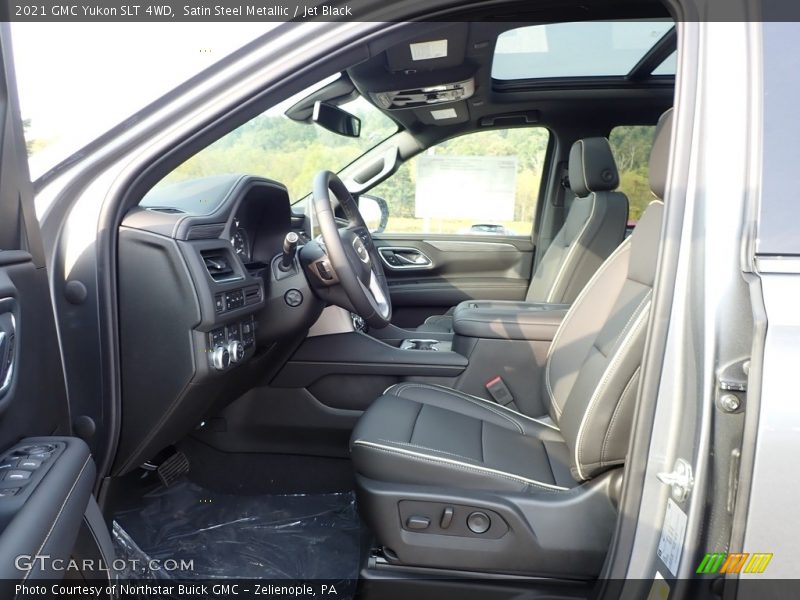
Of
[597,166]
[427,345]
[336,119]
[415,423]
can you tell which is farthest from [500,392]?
[336,119]

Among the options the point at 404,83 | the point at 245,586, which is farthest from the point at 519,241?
the point at 245,586

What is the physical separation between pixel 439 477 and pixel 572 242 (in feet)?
6.16

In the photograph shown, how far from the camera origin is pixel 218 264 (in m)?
1.57

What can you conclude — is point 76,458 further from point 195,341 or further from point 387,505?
point 387,505

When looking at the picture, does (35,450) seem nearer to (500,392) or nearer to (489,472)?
(489,472)

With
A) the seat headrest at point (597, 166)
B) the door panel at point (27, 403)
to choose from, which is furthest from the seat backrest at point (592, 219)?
the door panel at point (27, 403)

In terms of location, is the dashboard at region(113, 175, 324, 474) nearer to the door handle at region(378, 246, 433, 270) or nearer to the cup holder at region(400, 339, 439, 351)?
the cup holder at region(400, 339, 439, 351)

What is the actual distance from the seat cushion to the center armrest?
16.9 inches

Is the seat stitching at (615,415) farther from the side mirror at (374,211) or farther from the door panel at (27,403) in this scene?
the side mirror at (374,211)

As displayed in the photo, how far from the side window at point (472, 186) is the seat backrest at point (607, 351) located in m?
1.85

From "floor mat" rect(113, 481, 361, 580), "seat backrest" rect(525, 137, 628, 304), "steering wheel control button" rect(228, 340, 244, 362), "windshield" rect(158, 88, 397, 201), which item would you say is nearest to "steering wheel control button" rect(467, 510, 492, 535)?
"floor mat" rect(113, 481, 361, 580)

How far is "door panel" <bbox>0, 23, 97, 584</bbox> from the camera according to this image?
32.5 inches

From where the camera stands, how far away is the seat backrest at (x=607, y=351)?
1298 mm

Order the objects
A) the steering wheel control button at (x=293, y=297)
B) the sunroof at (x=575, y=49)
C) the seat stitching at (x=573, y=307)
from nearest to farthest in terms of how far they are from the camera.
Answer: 1. the seat stitching at (x=573, y=307)
2. the steering wheel control button at (x=293, y=297)
3. the sunroof at (x=575, y=49)
